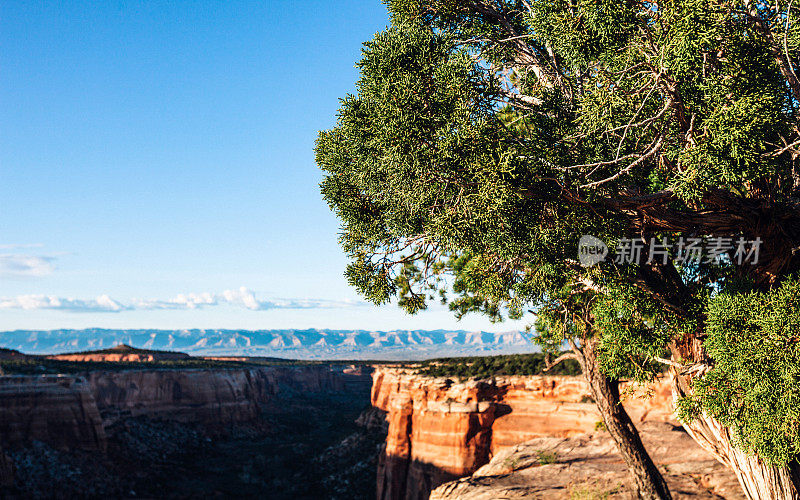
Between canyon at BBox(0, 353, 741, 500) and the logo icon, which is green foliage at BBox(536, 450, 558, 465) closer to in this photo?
canyon at BBox(0, 353, 741, 500)

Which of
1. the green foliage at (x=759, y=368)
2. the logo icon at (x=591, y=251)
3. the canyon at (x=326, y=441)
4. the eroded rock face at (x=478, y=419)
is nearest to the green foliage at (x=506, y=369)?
the eroded rock face at (x=478, y=419)

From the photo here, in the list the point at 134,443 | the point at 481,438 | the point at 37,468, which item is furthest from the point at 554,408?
the point at 134,443

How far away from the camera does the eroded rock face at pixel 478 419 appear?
86.2ft

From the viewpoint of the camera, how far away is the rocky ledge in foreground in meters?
13.0

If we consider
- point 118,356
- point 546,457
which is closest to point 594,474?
point 546,457

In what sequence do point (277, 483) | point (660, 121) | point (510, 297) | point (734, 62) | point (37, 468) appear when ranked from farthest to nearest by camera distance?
point (277, 483) < point (37, 468) < point (510, 297) < point (660, 121) < point (734, 62)

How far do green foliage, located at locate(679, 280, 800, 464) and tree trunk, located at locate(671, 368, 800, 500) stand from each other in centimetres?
85

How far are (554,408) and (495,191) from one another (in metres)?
23.4

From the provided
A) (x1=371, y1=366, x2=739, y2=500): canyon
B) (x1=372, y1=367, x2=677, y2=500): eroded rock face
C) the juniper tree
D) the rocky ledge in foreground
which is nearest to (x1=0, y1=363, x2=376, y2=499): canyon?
(x1=371, y1=366, x2=739, y2=500): canyon

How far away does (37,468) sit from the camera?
37.2m

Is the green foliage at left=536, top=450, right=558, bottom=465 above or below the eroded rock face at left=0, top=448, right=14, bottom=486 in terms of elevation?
above

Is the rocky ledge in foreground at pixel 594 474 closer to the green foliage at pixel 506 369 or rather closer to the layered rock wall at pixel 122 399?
the green foliage at pixel 506 369

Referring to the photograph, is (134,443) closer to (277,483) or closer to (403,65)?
(277,483)

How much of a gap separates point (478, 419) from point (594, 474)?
1440 centimetres
